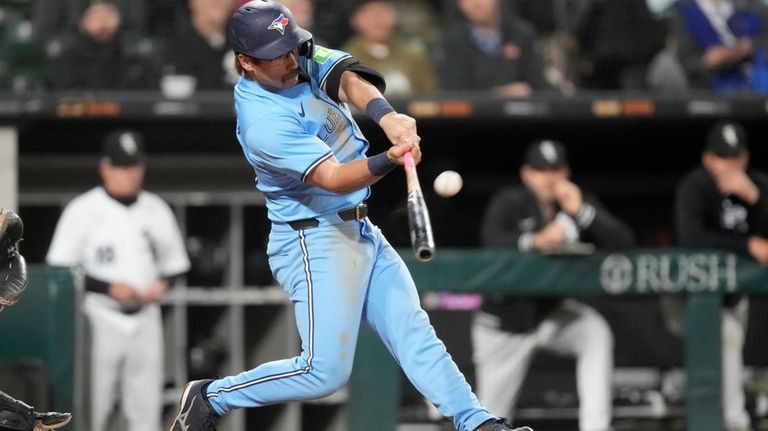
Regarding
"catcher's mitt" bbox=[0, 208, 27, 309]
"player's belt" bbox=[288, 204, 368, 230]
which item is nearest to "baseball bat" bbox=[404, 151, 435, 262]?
"player's belt" bbox=[288, 204, 368, 230]

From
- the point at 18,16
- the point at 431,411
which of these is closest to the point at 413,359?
the point at 431,411

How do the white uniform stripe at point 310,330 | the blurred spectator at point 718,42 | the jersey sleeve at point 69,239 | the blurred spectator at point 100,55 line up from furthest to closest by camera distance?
the blurred spectator at point 718,42, the blurred spectator at point 100,55, the jersey sleeve at point 69,239, the white uniform stripe at point 310,330

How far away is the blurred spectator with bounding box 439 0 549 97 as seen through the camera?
8.13 metres

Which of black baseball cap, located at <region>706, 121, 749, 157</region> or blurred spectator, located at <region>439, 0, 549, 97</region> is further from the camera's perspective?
blurred spectator, located at <region>439, 0, 549, 97</region>

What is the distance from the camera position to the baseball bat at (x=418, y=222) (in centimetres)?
397

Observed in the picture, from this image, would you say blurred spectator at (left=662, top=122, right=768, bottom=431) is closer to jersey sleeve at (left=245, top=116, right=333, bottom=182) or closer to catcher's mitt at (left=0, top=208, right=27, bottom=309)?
jersey sleeve at (left=245, top=116, right=333, bottom=182)

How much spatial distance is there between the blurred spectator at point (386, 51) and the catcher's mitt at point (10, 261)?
3.80 meters

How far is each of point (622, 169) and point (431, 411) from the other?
9.55ft

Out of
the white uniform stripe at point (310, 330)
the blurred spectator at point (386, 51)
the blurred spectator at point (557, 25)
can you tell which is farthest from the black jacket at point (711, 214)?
the white uniform stripe at point (310, 330)

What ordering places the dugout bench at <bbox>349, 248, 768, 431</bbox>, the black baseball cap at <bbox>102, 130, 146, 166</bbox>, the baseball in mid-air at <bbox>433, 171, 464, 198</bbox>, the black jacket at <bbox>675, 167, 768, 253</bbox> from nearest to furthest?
the baseball in mid-air at <bbox>433, 171, 464, 198</bbox> → the dugout bench at <bbox>349, 248, 768, 431</bbox> → the black jacket at <bbox>675, 167, 768, 253</bbox> → the black baseball cap at <bbox>102, 130, 146, 166</bbox>

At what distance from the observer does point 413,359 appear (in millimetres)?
4484

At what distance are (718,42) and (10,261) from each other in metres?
5.33

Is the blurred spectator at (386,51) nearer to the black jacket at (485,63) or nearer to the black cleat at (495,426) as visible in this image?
the black jacket at (485,63)

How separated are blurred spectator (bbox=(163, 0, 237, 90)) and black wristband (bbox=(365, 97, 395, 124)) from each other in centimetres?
363
